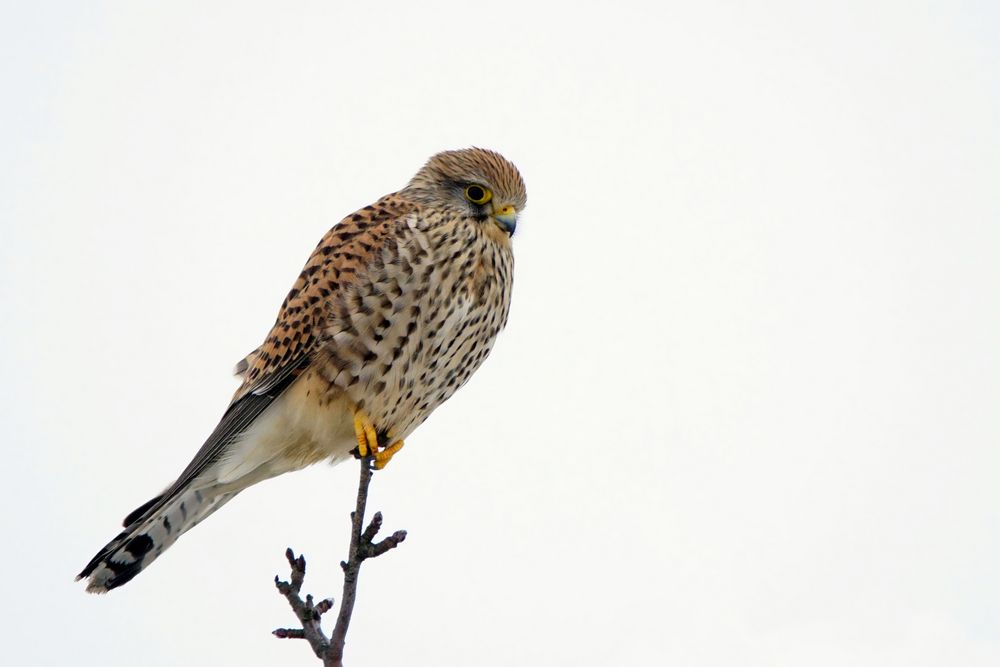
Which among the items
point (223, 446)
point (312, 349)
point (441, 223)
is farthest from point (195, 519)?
point (441, 223)

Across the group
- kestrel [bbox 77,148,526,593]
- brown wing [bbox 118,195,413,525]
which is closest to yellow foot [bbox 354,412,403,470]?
kestrel [bbox 77,148,526,593]

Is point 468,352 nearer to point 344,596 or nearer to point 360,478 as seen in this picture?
point 360,478

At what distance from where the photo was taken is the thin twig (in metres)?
3.20

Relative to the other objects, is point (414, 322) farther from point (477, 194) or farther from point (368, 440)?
point (477, 194)

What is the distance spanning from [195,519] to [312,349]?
90 cm

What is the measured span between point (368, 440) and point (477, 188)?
1161mm

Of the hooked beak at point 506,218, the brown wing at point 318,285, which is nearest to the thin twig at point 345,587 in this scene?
the brown wing at point 318,285

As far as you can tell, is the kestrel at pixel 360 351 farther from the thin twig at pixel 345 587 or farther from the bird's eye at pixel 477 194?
the thin twig at pixel 345 587

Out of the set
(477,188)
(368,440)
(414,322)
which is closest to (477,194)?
(477,188)

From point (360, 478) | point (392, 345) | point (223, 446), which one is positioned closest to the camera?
point (360, 478)

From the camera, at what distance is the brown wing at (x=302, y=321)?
167 inches

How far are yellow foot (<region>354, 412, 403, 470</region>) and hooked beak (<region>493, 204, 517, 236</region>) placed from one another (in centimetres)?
96

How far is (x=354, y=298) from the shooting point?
416 centimetres

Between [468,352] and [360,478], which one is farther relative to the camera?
[468,352]
